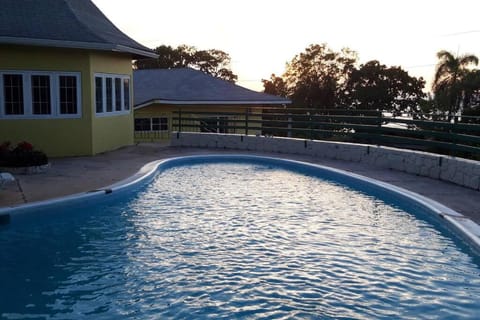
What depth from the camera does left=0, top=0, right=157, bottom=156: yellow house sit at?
12.4 meters

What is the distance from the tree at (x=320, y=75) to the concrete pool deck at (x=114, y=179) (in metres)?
30.2

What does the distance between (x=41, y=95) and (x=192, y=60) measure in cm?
4215

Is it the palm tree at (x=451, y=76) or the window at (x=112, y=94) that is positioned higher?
the palm tree at (x=451, y=76)

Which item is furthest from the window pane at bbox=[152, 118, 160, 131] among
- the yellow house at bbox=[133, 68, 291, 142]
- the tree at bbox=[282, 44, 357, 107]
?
the tree at bbox=[282, 44, 357, 107]

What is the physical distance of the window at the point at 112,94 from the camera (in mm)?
14186

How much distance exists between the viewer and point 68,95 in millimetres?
13391

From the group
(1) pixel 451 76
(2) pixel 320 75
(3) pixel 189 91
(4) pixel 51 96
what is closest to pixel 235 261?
(4) pixel 51 96

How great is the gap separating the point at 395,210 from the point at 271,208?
7.06ft

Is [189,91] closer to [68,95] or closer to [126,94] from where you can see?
[126,94]

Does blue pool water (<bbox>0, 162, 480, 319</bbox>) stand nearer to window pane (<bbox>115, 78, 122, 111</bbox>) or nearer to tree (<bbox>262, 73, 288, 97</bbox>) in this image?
window pane (<bbox>115, 78, 122, 111</bbox>)

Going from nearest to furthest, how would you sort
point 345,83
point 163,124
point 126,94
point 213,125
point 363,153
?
point 363,153 → point 126,94 → point 213,125 → point 163,124 → point 345,83

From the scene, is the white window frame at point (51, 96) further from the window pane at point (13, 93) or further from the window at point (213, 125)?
the window at point (213, 125)

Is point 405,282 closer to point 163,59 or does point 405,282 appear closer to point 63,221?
point 63,221

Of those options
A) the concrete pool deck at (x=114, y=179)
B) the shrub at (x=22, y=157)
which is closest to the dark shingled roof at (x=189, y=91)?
the concrete pool deck at (x=114, y=179)
